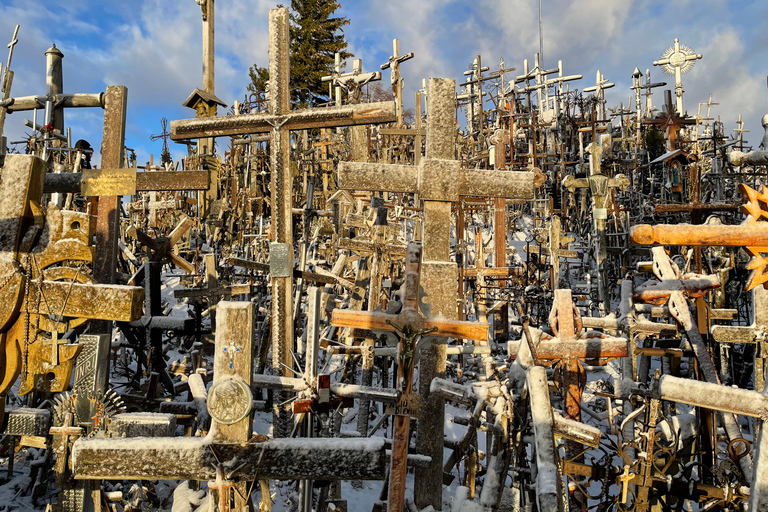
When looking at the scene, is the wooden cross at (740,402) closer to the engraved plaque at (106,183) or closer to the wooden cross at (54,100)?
the engraved plaque at (106,183)

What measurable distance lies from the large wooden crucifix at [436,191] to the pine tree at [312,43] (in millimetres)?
18549

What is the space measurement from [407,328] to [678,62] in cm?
3632

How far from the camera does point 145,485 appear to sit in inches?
218

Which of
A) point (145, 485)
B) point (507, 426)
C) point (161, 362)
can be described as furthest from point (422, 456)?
point (161, 362)

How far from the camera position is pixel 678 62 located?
31828mm

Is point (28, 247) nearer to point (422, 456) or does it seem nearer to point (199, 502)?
point (199, 502)

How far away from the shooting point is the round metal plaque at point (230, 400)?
2994 mm

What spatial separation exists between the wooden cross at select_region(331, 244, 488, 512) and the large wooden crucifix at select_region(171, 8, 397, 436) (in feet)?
5.78

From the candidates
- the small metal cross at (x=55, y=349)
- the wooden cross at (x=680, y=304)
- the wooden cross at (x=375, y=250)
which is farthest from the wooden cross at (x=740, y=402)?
the wooden cross at (x=375, y=250)

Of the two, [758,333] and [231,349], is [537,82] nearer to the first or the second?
[758,333]

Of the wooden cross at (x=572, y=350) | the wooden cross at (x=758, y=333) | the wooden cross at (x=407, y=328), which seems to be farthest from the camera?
the wooden cross at (x=572, y=350)

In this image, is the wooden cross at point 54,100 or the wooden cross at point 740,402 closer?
the wooden cross at point 740,402

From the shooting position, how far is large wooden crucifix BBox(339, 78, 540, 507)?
15.2ft

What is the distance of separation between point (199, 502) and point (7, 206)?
2.76 m
